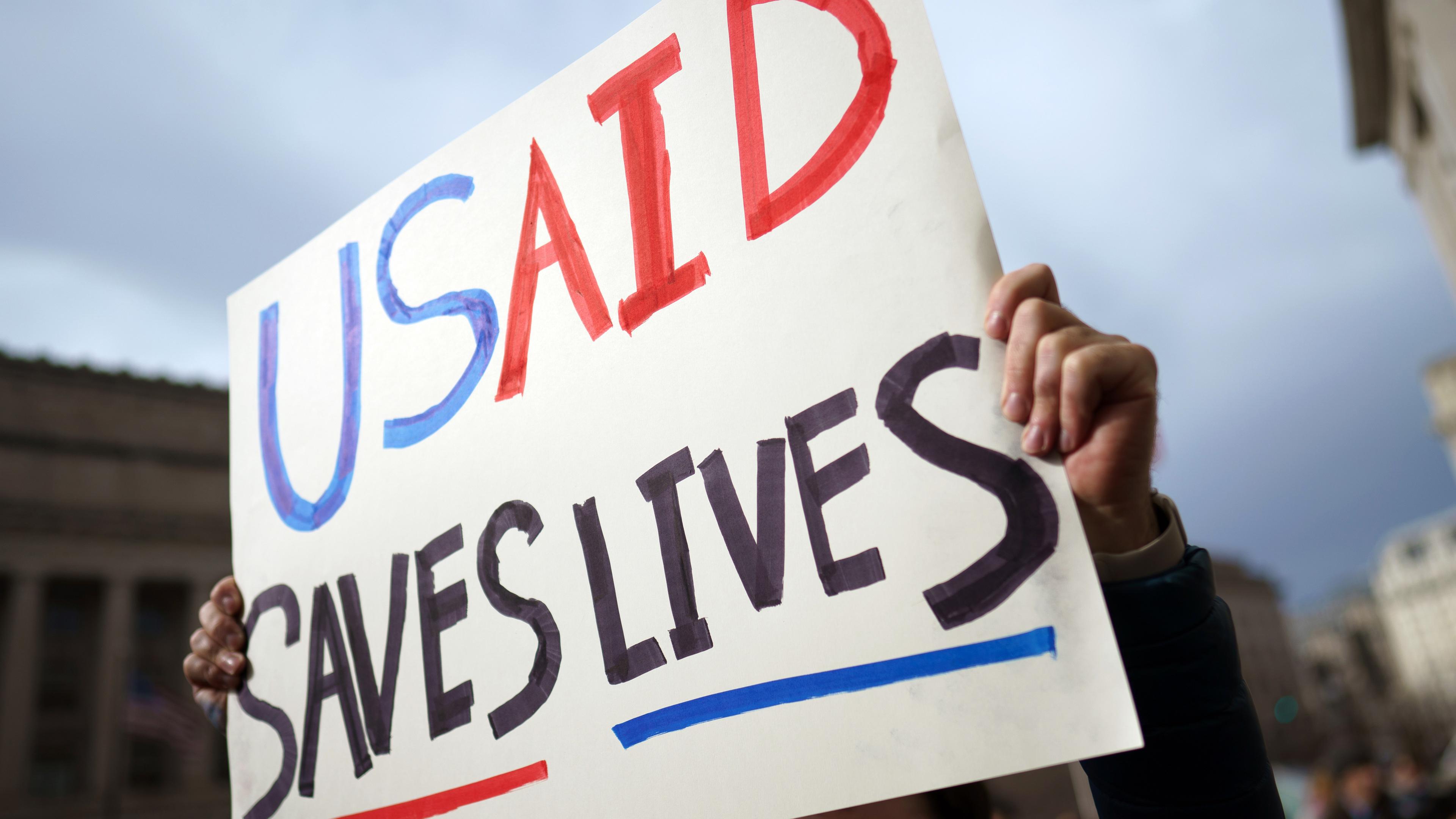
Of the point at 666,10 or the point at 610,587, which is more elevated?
the point at 666,10

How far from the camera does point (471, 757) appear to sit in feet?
4.04

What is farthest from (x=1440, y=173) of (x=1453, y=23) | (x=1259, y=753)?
(x=1259, y=753)

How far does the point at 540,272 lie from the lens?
136cm

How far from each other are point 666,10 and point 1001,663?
1.02m

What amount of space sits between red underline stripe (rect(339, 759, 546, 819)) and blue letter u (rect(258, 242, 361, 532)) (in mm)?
488

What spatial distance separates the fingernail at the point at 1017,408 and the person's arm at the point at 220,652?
136 centimetres

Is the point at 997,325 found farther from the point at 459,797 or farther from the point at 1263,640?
the point at 1263,640

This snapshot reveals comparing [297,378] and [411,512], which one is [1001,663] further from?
[297,378]

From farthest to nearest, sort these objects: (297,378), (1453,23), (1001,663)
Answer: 1. (1453,23)
2. (297,378)
3. (1001,663)

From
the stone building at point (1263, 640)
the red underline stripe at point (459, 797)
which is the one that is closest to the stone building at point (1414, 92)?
the red underline stripe at point (459, 797)

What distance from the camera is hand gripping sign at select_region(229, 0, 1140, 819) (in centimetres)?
97

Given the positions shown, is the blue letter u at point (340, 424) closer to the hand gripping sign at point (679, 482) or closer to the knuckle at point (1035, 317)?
the hand gripping sign at point (679, 482)

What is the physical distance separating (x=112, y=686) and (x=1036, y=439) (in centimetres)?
3475

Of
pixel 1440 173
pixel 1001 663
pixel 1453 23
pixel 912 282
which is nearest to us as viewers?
pixel 1001 663
